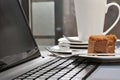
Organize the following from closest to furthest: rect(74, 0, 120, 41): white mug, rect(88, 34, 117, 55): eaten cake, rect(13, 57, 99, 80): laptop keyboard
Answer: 1. rect(13, 57, 99, 80): laptop keyboard
2. rect(88, 34, 117, 55): eaten cake
3. rect(74, 0, 120, 41): white mug

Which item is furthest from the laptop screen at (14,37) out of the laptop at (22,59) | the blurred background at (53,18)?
the blurred background at (53,18)

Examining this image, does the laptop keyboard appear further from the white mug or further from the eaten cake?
the white mug

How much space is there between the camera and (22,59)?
648 millimetres

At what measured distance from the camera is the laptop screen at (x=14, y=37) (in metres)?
0.60

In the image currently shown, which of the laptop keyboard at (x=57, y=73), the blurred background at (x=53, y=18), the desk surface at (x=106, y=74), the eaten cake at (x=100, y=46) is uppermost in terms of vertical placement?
the blurred background at (x=53, y=18)

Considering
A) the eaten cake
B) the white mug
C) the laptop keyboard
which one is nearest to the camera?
the laptop keyboard

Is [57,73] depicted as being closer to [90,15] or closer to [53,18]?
[90,15]

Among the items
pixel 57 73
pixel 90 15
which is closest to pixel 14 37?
pixel 57 73

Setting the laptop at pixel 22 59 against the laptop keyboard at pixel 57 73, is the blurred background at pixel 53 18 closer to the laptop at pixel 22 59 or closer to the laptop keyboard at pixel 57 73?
the laptop at pixel 22 59

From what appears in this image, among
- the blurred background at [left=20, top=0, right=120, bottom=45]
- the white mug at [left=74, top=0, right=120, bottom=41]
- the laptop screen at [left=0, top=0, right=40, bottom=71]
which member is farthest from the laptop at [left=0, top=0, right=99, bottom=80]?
the blurred background at [left=20, top=0, right=120, bottom=45]

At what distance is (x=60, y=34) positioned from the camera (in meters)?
1.29

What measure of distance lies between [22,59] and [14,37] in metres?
0.06

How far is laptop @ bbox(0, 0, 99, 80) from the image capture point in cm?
50

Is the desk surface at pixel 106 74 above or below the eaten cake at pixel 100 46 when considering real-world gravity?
below
